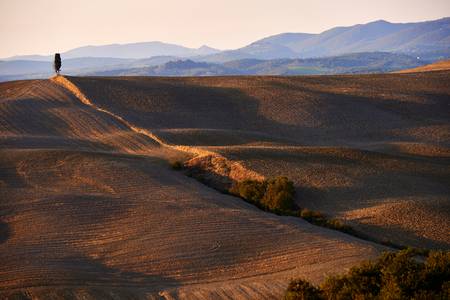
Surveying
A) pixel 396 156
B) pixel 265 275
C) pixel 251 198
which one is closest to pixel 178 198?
pixel 251 198

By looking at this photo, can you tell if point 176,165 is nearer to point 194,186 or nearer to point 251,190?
point 194,186

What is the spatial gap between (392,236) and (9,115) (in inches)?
1453

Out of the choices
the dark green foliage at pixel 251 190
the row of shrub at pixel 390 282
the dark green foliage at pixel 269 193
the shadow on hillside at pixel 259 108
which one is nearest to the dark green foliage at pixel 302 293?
the row of shrub at pixel 390 282

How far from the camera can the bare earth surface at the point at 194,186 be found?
19.9m

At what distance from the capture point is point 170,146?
41.2 m

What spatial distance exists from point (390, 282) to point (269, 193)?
14.5 metres

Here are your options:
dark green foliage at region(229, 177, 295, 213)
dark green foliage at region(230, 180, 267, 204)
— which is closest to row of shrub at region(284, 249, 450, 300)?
dark green foliage at region(229, 177, 295, 213)

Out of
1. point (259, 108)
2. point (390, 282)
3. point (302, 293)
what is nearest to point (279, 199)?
point (302, 293)

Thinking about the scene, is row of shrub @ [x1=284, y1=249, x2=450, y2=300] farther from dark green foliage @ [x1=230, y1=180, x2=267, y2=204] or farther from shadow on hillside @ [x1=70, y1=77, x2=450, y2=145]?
shadow on hillside @ [x1=70, y1=77, x2=450, y2=145]

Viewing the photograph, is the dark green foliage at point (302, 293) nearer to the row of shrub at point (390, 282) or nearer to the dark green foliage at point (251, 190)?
the row of shrub at point (390, 282)

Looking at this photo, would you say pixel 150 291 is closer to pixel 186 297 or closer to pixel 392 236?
pixel 186 297

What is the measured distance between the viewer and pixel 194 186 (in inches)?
1252

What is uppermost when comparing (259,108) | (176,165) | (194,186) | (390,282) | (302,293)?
(259,108)

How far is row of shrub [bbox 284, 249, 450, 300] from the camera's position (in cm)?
1420
